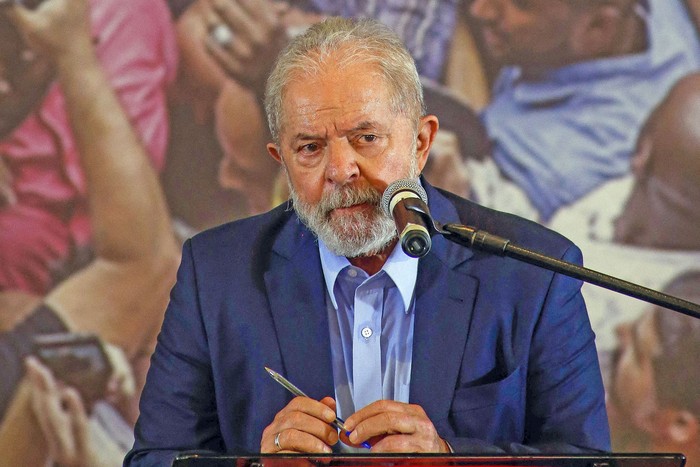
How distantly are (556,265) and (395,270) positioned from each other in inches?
30.0

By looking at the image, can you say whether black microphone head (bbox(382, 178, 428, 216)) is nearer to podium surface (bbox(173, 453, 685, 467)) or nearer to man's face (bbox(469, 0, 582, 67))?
podium surface (bbox(173, 453, 685, 467))

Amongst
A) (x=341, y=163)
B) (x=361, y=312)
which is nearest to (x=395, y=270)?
(x=361, y=312)

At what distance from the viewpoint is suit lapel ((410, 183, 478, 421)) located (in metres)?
2.14

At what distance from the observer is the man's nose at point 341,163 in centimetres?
205

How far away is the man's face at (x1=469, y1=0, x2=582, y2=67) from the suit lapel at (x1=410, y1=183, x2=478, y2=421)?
4.59 feet

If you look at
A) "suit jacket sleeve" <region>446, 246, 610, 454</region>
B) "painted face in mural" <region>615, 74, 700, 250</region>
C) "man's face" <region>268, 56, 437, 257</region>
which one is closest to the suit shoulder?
"man's face" <region>268, 56, 437, 257</region>

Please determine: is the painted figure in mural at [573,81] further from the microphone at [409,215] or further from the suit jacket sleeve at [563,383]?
the microphone at [409,215]

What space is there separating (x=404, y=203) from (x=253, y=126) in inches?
78.7

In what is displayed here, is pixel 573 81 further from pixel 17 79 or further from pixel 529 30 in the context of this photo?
pixel 17 79

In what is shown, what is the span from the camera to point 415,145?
224 cm

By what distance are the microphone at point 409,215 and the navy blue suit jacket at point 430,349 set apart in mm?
619

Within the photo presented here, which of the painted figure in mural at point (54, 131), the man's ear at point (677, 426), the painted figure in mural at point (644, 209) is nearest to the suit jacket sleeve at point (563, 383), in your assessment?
the painted figure in mural at point (644, 209)

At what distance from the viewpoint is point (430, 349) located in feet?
7.16

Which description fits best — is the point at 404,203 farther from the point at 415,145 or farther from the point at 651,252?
the point at 651,252
